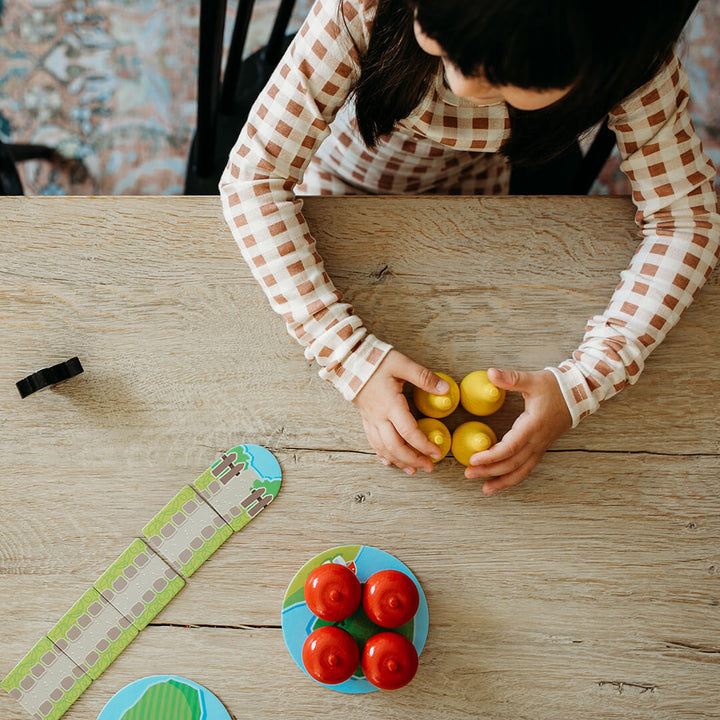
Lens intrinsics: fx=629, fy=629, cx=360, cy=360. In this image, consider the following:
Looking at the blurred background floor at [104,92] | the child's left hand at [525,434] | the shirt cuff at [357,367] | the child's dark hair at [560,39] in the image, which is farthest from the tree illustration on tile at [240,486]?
the blurred background floor at [104,92]

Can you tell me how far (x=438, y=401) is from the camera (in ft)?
2.13

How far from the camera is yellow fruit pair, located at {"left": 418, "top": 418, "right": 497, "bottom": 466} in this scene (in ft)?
2.11

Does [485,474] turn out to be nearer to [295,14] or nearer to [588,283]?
[588,283]

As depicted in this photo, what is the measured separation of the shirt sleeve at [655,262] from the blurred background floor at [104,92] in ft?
2.05

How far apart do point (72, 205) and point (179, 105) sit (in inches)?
25.6

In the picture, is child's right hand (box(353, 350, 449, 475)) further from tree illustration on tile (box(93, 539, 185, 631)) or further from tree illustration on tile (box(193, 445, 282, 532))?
tree illustration on tile (box(93, 539, 185, 631))

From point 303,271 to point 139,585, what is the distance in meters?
0.36

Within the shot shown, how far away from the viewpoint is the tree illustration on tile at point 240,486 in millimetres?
653

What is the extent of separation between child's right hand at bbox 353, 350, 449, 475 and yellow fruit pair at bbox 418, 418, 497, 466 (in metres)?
0.01

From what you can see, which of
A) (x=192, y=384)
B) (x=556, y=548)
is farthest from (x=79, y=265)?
(x=556, y=548)

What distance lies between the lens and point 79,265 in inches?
26.8

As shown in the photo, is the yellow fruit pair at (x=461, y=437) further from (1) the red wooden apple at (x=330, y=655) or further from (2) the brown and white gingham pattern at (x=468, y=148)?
(1) the red wooden apple at (x=330, y=655)

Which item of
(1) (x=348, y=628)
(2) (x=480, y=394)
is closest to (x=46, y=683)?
(1) (x=348, y=628)

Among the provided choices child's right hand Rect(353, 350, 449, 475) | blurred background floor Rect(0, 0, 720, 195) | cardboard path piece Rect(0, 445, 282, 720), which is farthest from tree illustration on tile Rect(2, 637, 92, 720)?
blurred background floor Rect(0, 0, 720, 195)
